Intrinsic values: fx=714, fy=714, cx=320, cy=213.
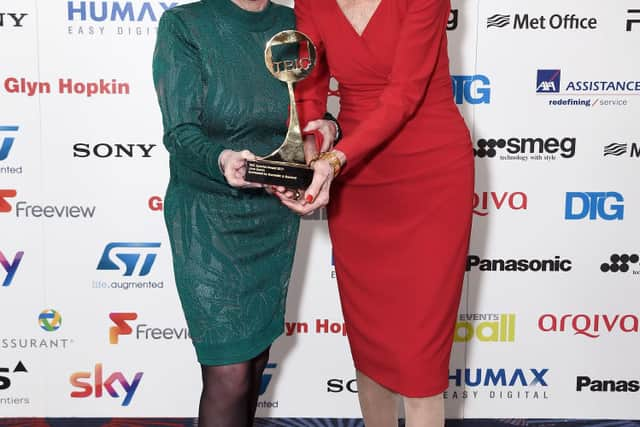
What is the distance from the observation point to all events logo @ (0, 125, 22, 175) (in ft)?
8.36

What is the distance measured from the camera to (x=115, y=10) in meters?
2.52

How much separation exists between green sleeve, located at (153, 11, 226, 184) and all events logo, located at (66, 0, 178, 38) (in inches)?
45.1

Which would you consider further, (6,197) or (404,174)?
(6,197)

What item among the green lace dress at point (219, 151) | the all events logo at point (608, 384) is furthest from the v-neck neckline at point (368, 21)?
the all events logo at point (608, 384)

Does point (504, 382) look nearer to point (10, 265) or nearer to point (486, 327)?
point (486, 327)

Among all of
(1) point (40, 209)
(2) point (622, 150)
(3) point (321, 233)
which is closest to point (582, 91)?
(2) point (622, 150)

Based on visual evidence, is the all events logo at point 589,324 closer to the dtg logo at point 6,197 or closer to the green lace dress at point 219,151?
the green lace dress at point 219,151

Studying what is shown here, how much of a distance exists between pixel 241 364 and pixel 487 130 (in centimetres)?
143

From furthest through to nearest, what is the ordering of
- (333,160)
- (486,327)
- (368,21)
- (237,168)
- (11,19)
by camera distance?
(486,327), (11,19), (368,21), (333,160), (237,168)

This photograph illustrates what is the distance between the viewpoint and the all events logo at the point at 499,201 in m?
2.62

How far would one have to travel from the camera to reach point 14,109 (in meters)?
2.54

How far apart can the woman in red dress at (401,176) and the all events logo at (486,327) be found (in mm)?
1003

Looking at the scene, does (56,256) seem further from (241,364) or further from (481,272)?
(481,272)

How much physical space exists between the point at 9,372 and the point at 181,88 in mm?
1745
